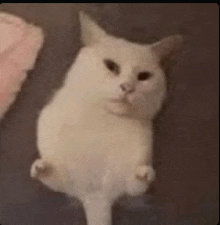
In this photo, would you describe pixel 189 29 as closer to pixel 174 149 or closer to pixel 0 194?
pixel 174 149

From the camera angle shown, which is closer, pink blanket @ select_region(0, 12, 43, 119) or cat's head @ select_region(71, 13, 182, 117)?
cat's head @ select_region(71, 13, 182, 117)

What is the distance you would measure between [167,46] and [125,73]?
4.5 inches

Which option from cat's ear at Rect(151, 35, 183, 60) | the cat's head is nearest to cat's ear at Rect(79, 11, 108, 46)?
the cat's head

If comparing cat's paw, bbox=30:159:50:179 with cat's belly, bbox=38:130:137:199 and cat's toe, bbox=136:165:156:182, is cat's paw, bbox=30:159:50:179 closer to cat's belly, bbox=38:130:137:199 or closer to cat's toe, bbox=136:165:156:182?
cat's belly, bbox=38:130:137:199

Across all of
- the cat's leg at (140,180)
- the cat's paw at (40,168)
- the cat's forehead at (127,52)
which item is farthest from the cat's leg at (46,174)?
the cat's forehead at (127,52)

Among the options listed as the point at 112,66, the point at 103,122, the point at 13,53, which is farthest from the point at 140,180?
the point at 13,53

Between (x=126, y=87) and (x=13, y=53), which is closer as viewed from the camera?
(x=126, y=87)

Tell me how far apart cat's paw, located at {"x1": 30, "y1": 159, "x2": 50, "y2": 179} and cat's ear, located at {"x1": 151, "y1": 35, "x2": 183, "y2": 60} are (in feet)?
1.22

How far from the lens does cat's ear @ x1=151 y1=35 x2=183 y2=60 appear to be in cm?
70

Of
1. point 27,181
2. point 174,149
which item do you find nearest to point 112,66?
point 174,149

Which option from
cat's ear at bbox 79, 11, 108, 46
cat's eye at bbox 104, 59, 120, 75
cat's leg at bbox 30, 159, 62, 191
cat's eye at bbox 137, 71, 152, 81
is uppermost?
cat's ear at bbox 79, 11, 108, 46

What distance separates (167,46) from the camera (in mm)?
700

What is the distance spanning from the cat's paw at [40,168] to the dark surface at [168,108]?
0.11 ft

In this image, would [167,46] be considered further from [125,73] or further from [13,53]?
[13,53]
